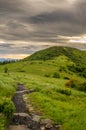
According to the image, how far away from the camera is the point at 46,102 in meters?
38.5

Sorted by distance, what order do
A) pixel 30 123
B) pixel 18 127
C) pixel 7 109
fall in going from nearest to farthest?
1. pixel 18 127
2. pixel 30 123
3. pixel 7 109

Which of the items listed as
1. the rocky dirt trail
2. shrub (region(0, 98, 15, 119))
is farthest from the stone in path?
shrub (region(0, 98, 15, 119))

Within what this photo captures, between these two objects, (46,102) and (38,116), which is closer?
(38,116)

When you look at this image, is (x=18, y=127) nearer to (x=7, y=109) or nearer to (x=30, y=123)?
(x=30, y=123)

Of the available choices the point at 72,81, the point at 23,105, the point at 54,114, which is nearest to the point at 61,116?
the point at 54,114

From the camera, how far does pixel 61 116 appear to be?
30.2 metres

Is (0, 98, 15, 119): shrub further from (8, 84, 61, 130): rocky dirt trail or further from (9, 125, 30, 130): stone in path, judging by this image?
(9, 125, 30, 130): stone in path

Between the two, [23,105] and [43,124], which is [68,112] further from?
[23,105]

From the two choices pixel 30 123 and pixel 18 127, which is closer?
pixel 18 127

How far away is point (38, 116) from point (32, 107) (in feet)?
18.0

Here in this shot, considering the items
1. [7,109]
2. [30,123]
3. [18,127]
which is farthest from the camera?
[7,109]

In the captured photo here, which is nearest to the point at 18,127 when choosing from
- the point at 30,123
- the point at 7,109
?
the point at 30,123

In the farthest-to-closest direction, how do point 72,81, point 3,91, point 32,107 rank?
point 72,81 < point 3,91 < point 32,107

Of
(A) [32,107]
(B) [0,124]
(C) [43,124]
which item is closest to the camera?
(B) [0,124]
